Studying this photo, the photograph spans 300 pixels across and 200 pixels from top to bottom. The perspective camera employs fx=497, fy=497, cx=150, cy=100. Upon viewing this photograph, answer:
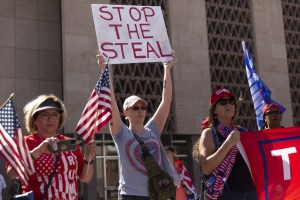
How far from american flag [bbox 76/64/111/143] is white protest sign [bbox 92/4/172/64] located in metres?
0.74

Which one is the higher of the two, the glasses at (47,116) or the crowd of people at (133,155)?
the glasses at (47,116)

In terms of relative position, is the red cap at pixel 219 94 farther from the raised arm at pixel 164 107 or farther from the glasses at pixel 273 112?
the glasses at pixel 273 112

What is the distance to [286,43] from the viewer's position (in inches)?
890

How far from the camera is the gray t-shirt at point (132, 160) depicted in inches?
194

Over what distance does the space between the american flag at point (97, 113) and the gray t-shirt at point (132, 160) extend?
0.81 feet

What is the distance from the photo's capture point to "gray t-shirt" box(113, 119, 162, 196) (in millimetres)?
4918

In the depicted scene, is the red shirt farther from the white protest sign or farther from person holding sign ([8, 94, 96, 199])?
the white protest sign

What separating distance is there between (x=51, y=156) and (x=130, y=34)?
2.53m

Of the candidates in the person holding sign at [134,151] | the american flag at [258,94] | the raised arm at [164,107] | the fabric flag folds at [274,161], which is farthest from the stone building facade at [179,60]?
the fabric flag folds at [274,161]

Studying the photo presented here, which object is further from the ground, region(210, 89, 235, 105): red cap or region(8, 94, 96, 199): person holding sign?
region(210, 89, 235, 105): red cap

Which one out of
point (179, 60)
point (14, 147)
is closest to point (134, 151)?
point (14, 147)

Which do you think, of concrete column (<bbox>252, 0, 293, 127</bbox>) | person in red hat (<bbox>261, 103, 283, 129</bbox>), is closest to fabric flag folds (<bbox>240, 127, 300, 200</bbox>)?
person in red hat (<bbox>261, 103, 283, 129</bbox>)

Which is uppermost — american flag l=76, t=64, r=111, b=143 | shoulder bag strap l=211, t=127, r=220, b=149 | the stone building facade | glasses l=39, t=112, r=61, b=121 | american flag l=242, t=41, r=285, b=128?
the stone building facade

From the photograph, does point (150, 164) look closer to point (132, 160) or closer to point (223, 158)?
point (132, 160)
